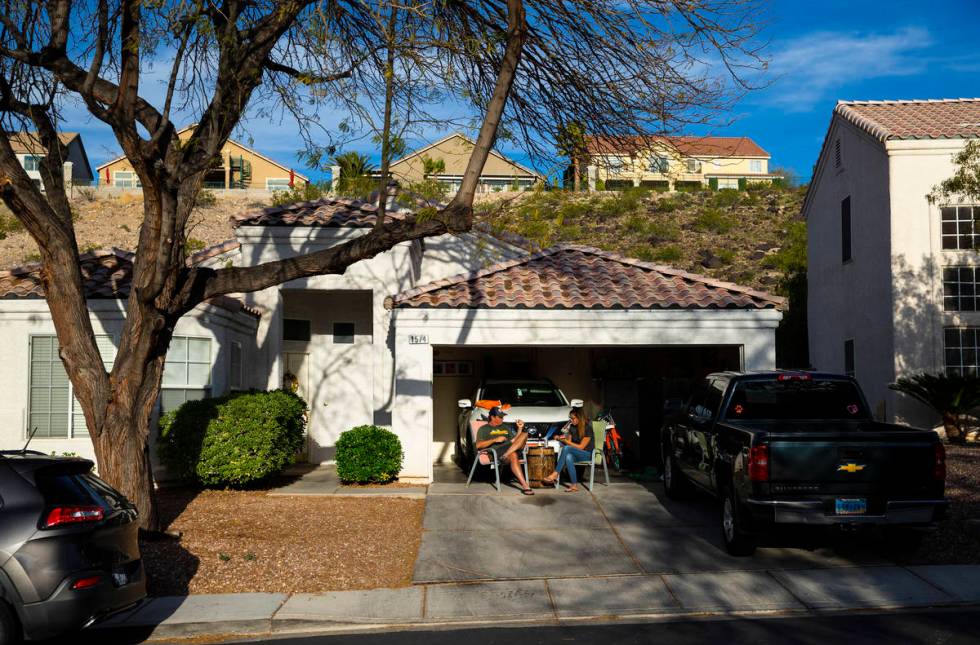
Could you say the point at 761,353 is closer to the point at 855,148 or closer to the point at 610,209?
the point at 855,148

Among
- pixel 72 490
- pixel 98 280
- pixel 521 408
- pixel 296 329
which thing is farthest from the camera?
pixel 296 329

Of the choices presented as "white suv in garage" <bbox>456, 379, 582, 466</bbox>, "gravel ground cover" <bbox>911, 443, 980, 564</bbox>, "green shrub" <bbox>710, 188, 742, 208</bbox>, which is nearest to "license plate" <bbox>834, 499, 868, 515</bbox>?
"gravel ground cover" <bbox>911, 443, 980, 564</bbox>

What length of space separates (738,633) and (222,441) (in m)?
8.51

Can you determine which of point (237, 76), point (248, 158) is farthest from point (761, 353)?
point (248, 158)

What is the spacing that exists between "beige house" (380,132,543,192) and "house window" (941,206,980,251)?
9241 millimetres


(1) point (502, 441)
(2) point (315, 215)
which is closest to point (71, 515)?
(1) point (502, 441)

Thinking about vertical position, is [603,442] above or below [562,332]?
below

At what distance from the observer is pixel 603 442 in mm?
14609

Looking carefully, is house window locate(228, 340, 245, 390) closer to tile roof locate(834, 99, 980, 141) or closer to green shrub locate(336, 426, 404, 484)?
green shrub locate(336, 426, 404, 484)

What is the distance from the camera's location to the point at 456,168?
79.8ft

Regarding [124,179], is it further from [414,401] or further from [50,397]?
[414,401]

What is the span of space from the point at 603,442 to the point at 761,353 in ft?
10.1

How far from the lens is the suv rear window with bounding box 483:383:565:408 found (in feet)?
55.2

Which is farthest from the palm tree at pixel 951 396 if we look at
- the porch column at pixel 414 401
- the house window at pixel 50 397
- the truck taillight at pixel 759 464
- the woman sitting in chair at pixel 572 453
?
the house window at pixel 50 397
